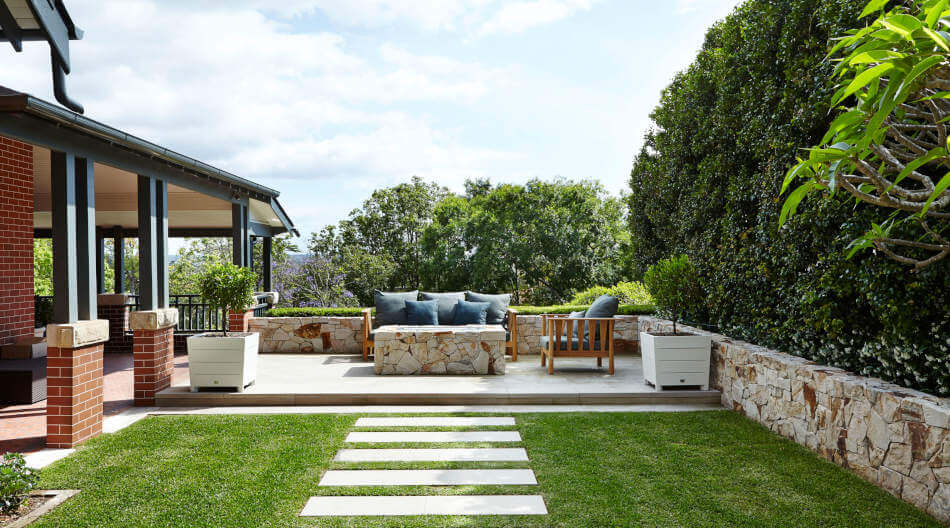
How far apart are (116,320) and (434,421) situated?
23.7 ft

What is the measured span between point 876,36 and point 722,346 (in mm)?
4581

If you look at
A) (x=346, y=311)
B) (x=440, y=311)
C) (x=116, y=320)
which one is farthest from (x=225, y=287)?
(x=116, y=320)

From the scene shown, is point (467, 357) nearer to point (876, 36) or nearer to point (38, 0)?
point (38, 0)

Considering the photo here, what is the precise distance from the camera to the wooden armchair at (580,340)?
6.72 m

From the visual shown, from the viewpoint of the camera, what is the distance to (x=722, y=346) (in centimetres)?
566

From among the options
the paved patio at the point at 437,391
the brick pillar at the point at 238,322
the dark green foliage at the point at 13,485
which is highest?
the brick pillar at the point at 238,322

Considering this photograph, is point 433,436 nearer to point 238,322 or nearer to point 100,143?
point 100,143

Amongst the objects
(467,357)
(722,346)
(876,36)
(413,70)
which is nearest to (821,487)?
(722,346)

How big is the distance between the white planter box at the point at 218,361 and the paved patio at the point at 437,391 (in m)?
0.12

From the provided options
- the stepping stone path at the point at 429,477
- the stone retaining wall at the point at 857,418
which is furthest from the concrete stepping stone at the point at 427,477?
the stone retaining wall at the point at 857,418

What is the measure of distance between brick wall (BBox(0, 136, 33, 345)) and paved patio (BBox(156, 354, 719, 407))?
1973 mm

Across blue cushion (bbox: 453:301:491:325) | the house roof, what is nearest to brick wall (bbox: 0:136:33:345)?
the house roof

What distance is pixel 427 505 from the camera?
126 inches

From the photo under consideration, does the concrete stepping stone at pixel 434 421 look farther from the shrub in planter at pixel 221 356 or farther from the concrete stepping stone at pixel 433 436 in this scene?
the shrub in planter at pixel 221 356
